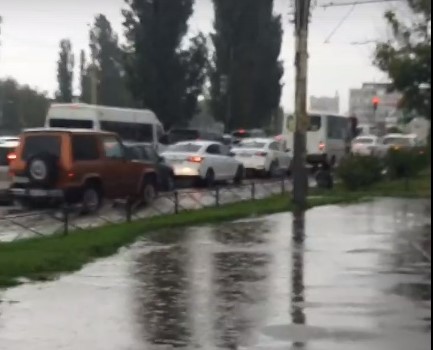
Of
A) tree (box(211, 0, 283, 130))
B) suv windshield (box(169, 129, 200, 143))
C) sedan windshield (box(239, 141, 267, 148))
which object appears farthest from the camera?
tree (box(211, 0, 283, 130))

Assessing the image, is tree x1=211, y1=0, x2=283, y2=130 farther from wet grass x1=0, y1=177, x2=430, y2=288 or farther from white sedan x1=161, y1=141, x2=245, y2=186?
wet grass x1=0, y1=177, x2=430, y2=288

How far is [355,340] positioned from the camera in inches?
365

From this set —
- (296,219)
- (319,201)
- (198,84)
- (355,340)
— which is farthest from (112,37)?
(355,340)

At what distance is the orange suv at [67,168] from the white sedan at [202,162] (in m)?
9.00

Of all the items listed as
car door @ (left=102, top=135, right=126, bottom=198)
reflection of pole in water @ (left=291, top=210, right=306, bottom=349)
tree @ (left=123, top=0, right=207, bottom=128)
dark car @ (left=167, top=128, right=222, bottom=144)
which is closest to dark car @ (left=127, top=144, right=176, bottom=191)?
car door @ (left=102, top=135, right=126, bottom=198)

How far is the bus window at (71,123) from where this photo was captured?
34.8m

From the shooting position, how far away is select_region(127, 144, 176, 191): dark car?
2708 centimetres

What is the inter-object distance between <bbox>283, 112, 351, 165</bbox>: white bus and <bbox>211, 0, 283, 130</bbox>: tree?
15.3 meters

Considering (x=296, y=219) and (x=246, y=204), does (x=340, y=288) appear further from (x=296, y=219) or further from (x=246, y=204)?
(x=246, y=204)

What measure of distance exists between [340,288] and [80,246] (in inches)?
182

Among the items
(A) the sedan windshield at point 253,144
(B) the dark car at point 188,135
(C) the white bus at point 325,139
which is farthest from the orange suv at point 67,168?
(B) the dark car at point 188,135

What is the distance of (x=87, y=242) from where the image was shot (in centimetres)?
1603

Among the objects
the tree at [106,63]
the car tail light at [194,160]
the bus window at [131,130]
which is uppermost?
the tree at [106,63]

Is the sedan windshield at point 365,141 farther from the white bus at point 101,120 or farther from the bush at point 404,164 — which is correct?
the bush at point 404,164
